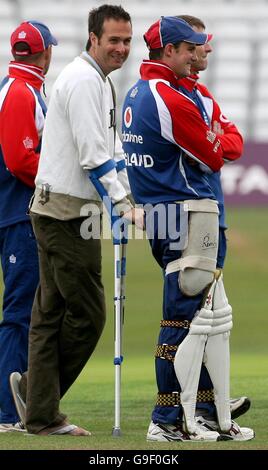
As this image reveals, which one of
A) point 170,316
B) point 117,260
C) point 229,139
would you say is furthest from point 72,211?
point 229,139

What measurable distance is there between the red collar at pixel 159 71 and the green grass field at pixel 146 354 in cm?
190

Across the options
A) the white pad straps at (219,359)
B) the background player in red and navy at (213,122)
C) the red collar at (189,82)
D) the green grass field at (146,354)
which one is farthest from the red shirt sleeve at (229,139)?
the green grass field at (146,354)

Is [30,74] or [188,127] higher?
[30,74]

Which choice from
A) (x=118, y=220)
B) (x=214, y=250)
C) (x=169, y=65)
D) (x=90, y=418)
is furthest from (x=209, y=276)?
(x=90, y=418)

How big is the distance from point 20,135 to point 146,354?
6636mm

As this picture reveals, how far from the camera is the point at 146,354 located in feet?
44.4

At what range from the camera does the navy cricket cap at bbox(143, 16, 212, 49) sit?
6.59 m

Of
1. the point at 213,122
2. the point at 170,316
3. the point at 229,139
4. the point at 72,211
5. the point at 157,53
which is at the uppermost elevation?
the point at 157,53

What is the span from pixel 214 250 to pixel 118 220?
558mm

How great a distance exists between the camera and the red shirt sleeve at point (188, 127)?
6461 millimetres

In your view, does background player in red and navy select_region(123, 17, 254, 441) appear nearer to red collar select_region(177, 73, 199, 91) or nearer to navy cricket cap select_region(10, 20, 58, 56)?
red collar select_region(177, 73, 199, 91)

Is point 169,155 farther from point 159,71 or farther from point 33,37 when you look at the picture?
point 33,37

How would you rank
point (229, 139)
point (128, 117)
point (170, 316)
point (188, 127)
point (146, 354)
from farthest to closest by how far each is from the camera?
point (146, 354) < point (229, 139) < point (128, 117) < point (170, 316) < point (188, 127)

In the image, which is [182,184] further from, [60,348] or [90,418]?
[90,418]
